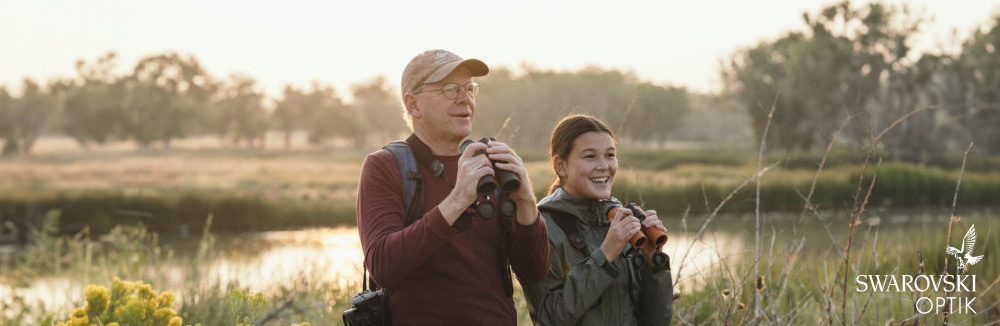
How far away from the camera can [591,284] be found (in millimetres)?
2621

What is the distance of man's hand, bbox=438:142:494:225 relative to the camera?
2014 mm

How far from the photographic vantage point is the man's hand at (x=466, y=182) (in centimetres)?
201

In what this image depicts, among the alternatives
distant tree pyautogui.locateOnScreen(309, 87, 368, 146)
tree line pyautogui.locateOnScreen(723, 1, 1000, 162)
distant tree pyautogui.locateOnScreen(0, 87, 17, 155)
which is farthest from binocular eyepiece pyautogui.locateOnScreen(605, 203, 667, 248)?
distant tree pyautogui.locateOnScreen(0, 87, 17, 155)

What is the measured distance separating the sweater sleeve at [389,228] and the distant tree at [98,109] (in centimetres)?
7148

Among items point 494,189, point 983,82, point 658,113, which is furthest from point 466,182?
point 658,113

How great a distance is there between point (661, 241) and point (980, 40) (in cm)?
6087

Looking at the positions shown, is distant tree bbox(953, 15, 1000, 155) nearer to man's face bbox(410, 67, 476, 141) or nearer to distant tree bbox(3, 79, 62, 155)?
man's face bbox(410, 67, 476, 141)

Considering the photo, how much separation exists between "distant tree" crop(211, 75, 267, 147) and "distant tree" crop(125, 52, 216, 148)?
6.13ft

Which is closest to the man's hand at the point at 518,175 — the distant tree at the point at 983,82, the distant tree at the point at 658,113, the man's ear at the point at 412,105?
the man's ear at the point at 412,105

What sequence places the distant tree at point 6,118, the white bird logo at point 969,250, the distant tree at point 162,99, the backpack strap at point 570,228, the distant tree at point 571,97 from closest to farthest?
the backpack strap at point 570,228
the white bird logo at point 969,250
the distant tree at point 162,99
the distant tree at point 571,97
the distant tree at point 6,118

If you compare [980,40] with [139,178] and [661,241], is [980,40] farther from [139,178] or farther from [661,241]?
[661,241]

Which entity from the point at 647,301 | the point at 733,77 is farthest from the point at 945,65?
the point at 647,301

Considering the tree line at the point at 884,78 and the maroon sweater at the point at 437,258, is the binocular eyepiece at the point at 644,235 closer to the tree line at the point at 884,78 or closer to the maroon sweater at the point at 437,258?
the maroon sweater at the point at 437,258

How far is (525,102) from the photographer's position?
76062 mm
